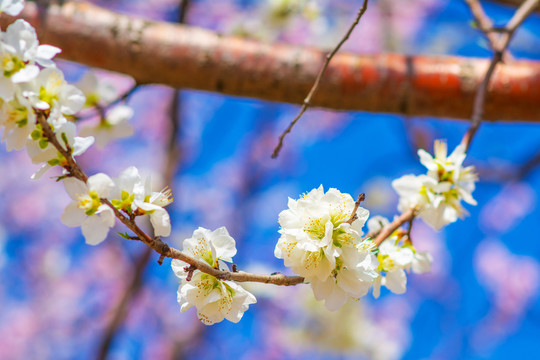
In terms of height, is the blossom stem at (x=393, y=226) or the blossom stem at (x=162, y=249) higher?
the blossom stem at (x=162, y=249)

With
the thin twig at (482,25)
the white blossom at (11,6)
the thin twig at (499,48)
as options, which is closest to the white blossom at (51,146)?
the white blossom at (11,6)

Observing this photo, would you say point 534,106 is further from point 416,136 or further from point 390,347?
point 390,347

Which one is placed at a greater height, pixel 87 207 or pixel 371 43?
pixel 87 207

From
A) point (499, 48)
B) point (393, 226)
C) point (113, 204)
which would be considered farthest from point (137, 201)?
point (499, 48)

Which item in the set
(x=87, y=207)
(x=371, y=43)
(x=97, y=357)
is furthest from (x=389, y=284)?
(x=371, y=43)

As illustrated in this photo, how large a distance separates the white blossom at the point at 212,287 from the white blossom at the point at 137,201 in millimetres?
43

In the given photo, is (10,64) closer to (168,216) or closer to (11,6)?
(11,6)

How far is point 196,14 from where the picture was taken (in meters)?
4.17

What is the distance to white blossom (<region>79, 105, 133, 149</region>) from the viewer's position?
128 cm

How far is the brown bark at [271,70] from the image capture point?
1.30 m

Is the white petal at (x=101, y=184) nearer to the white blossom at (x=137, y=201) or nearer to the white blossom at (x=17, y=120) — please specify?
the white blossom at (x=137, y=201)

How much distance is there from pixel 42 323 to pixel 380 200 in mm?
3980

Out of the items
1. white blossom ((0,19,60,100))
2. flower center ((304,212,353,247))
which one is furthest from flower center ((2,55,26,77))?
flower center ((304,212,353,247))

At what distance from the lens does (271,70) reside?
1.32 metres
